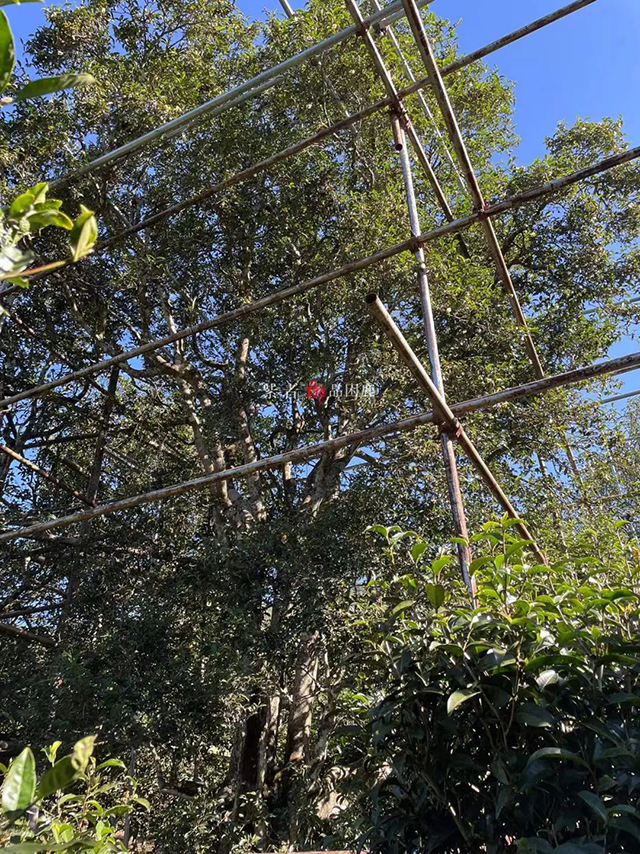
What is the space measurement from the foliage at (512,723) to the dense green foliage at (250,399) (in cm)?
113

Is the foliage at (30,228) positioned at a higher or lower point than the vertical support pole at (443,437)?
lower

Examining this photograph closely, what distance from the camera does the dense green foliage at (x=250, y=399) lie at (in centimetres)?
336

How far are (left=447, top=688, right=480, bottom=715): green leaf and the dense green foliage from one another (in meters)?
1.27

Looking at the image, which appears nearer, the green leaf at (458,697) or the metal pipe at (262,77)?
the green leaf at (458,697)

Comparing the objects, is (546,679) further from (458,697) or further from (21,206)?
(21,206)

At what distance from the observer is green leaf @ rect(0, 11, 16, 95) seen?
0.49 m

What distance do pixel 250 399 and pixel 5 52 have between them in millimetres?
4093

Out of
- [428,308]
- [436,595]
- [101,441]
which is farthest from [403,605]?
[101,441]

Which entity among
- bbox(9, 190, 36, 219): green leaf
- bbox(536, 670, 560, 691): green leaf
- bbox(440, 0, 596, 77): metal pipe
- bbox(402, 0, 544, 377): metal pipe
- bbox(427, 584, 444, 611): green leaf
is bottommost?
bbox(536, 670, 560, 691): green leaf

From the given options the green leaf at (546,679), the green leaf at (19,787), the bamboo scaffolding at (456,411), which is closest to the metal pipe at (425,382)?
the bamboo scaffolding at (456,411)

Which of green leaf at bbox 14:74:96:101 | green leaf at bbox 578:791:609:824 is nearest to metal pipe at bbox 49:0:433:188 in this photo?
green leaf at bbox 14:74:96:101

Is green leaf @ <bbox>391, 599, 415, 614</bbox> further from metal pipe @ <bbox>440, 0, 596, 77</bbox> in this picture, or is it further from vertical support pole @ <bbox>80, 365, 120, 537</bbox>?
vertical support pole @ <bbox>80, 365, 120, 537</bbox>

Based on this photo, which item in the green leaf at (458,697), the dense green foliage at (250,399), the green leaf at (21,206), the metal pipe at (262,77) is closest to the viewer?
the green leaf at (21,206)

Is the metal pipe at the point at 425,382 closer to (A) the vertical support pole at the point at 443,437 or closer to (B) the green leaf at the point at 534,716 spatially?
(A) the vertical support pole at the point at 443,437
